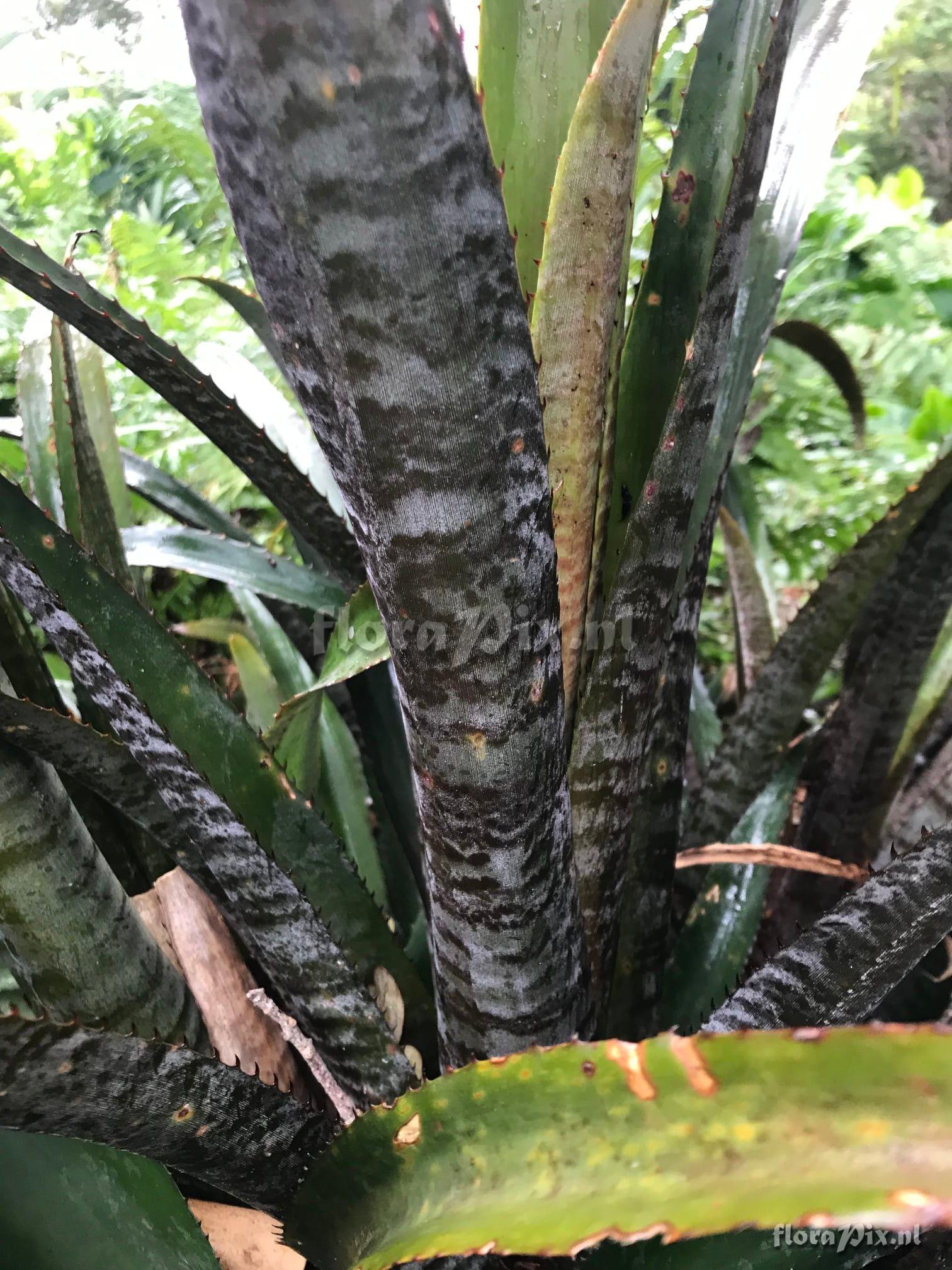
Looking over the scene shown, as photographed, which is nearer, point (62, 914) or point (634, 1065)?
point (634, 1065)

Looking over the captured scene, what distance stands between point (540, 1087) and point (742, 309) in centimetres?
39

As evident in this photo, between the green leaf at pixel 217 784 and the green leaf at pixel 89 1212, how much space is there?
0.09 meters

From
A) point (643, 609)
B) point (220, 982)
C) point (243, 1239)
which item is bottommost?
point (243, 1239)

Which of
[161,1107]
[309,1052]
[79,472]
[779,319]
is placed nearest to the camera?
[161,1107]

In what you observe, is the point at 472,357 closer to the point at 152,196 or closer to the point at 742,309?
the point at 742,309

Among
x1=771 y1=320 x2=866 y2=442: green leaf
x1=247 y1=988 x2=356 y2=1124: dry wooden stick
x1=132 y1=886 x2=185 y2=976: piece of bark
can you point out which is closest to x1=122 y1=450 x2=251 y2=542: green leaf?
x1=132 y1=886 x2=185 y2=976: piece of bark

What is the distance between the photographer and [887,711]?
0.66m

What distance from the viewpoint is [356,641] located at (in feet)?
1.32

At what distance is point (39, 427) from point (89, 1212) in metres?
0.47

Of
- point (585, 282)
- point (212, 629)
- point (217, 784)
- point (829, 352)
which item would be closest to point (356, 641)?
point (217, 784)

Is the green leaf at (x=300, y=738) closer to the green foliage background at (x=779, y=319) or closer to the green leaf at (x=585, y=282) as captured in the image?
the green leaf at (x=585, y=282)

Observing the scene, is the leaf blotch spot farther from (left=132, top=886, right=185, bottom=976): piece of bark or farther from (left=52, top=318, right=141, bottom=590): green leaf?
(left=132, top=886, right=185, bottom=976): piece of bark

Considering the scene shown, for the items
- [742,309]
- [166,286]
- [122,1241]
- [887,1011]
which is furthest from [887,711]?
[166,286]

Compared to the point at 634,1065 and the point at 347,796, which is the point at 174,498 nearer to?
the point at 347,796
